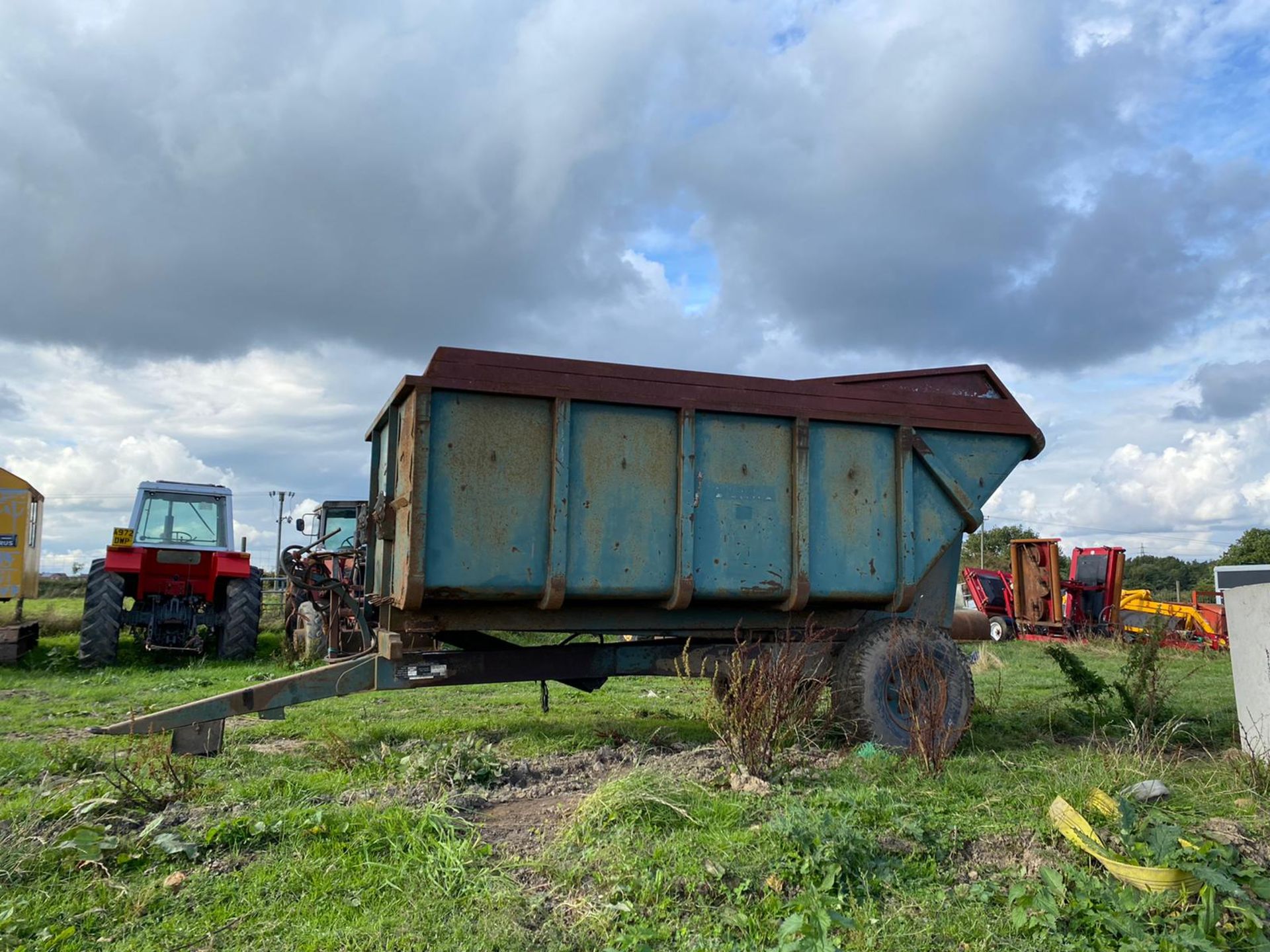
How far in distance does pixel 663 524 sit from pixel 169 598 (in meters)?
9.30

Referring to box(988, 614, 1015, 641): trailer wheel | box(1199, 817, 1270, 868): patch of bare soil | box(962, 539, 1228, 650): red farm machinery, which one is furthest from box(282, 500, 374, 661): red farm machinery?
box(988, 614, 1015, 641): trailer wheel

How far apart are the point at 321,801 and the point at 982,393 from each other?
5.11m

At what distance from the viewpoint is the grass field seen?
3.07 metres

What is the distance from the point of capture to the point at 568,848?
3668mm

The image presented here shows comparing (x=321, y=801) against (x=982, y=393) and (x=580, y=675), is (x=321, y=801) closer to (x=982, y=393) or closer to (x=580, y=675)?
(x=580, y=675)

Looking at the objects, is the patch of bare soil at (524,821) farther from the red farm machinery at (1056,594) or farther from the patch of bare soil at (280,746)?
the red farm machinery at (1056,594)

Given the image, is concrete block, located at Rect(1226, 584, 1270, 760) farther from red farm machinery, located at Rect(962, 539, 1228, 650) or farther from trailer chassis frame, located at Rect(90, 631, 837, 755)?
red farm machinery, located at Rect(962, 539, 1228, 650)

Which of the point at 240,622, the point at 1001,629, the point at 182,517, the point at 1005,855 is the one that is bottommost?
the point at 1005,855

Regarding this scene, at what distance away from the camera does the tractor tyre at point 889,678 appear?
5879 mm

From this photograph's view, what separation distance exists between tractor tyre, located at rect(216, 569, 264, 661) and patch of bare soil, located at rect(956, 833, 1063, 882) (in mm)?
10520

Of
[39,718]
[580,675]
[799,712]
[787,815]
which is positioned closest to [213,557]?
[39,718]

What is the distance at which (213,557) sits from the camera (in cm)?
1226

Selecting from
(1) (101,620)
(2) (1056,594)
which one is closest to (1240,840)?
(1) (101,620)

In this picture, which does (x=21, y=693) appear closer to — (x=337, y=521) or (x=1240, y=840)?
(x=337, y=521)
